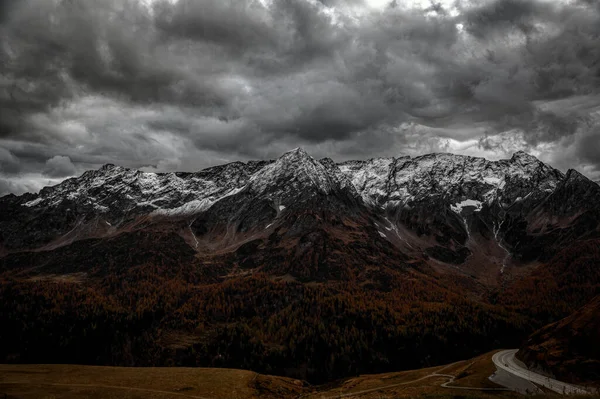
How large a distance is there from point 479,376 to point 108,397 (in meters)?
88.0

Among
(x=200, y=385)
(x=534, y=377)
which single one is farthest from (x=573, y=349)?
(x=200, y=385)

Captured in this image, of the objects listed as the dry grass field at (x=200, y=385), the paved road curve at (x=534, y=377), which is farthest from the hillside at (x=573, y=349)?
the dry grass field at (x=200, y=385)

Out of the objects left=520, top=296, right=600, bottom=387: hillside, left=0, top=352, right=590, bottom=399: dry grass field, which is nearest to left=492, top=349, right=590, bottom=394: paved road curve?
left=520, top=296, right=600, bottom=387: hillside

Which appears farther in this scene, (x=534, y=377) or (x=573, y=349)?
(x=534, y=377)

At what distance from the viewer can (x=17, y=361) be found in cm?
19750

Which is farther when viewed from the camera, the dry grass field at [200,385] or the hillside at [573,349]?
the dry grass field at [200,385]

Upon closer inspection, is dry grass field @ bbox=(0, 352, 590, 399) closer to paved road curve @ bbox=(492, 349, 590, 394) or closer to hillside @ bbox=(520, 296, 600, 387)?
paved road curve @ bbox=(492, 349, 590, 394)

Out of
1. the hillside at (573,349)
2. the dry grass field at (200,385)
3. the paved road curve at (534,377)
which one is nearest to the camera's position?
the paved road curve at (534,377)

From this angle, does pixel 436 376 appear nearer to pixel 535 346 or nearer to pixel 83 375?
pixel 535 346

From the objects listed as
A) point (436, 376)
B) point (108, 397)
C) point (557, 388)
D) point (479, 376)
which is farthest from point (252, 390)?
point (557, 388)

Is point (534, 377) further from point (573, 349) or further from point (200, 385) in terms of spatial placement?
point (200, 385)

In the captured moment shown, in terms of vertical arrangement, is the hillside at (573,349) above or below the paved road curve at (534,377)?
above

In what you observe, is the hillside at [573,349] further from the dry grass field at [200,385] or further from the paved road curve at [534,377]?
the dry grass field at [200,385]

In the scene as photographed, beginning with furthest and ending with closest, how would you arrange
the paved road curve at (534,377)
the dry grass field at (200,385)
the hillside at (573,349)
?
the dry grass field at (200,385)
the hillside at (573,349)
the paved road curve at (534,377)
